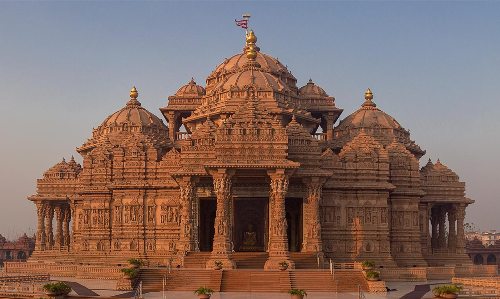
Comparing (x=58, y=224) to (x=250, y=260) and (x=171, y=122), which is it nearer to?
(x=171, y=122)

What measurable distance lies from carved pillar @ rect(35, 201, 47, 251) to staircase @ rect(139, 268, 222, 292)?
103 ft

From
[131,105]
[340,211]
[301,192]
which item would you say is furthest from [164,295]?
[131,105]

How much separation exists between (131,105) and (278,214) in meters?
33.7

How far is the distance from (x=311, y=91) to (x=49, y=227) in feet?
102

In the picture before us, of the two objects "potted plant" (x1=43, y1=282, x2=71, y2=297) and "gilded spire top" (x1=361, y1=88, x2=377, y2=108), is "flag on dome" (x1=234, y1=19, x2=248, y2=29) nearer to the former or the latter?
"gilded spire top" (x1=361, y1=88, x2=377, y2=108)

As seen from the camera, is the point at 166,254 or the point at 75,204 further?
the point at 75,204

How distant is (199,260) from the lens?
55.1m

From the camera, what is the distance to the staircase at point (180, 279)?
4725 cm

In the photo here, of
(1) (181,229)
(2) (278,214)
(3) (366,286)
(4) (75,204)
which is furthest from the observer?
(4) (75,204)

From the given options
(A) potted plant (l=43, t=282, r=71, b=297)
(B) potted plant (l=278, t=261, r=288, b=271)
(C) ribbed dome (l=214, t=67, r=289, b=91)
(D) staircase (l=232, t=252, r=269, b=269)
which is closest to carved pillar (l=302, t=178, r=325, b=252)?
(D) staircase (l=232, t=252, r=269, b=269)

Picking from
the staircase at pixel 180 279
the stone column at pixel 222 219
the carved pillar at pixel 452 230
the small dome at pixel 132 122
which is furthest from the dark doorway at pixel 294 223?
the small dome at pixel 132 122

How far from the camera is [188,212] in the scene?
57.0 m

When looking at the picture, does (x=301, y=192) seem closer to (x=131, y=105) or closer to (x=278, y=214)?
(x=278, y=214)

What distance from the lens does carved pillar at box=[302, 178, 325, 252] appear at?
56719 millimetres
